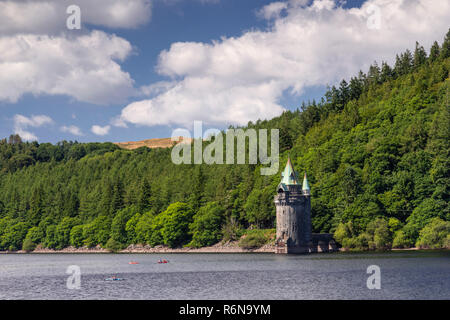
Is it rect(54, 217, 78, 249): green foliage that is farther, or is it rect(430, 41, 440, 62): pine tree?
rect(430, 41, 440, 62): pine tree

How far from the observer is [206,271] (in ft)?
293

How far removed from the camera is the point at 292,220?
409 ft

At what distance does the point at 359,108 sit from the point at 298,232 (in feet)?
237

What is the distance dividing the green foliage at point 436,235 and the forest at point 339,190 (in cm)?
20

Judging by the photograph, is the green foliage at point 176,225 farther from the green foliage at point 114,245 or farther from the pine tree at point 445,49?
the pine tree at point 445,49

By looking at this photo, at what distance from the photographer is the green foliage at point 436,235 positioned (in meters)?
115

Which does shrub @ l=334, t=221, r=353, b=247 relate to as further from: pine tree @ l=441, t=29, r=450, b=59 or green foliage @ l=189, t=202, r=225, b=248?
pine tree @ l=441, t=29, r=450, b=59

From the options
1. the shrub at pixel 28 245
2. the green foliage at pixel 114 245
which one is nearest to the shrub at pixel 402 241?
the green foliage at pixel 114 245

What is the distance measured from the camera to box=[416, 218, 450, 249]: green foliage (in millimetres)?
115312

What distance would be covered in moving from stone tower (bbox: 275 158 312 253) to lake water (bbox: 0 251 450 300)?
78.1 feet

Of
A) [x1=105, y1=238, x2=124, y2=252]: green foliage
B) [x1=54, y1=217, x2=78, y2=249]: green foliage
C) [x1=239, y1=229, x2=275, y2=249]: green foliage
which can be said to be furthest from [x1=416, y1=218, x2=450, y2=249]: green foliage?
[x1=54, y1=217, x2=78, y2=249]: green foliage

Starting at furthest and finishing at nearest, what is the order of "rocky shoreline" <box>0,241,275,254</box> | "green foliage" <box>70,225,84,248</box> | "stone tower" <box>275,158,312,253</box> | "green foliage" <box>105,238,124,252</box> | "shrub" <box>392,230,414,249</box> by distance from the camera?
"green foliage" <box>70,225,84,248</box>, "green foliage" <box>105,238,124,252</box>, "rocky shoreline" <box>0,241,275,254</box>, "stone tower" <box>275,158,312,253</box>, "shrub" <box>392,230,414,249</box>

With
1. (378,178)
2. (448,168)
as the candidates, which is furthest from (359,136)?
(448,168)

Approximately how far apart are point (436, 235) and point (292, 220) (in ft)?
93.5
